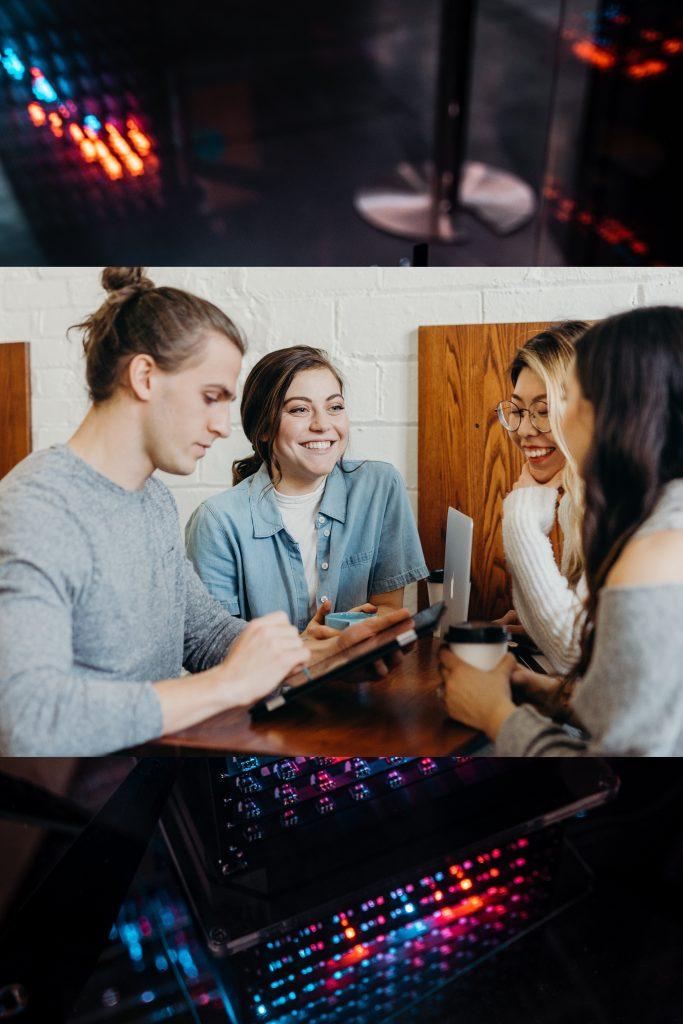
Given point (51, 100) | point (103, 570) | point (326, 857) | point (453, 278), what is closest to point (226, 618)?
point (103, 570)

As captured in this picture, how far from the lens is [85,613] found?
635 millimetres

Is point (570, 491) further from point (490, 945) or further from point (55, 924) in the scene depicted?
point (55, 924)

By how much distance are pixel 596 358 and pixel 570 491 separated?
0.47ft

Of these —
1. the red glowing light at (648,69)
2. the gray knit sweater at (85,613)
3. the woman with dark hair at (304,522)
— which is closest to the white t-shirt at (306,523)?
the woman with dark hair at (304,522)

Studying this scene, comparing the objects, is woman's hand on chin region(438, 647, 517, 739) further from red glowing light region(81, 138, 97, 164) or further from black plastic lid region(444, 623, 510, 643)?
red glowing light region(81, 138, 97, 164)

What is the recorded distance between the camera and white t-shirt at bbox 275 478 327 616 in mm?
734

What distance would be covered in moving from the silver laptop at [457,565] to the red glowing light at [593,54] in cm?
81

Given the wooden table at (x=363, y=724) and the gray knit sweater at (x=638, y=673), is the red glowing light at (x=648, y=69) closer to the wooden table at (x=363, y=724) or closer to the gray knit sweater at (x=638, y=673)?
the gray knit sweater at (x=638, y=673)

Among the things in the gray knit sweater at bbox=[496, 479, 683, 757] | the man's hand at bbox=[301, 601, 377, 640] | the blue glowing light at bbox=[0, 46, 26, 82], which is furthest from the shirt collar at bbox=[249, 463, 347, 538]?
the blue glowing light at bbox=[0, 46, 26, 82]

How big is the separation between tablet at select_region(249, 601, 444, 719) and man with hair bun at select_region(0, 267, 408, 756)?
0.01 metres

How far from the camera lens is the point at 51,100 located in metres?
0.93

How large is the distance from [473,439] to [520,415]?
0.20 feet

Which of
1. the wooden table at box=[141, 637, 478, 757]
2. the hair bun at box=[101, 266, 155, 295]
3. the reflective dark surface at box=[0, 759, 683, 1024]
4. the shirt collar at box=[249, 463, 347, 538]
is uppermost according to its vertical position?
the hair bun at box=[101, 266, 155, 295]

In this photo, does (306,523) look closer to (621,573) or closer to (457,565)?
(457,565)
